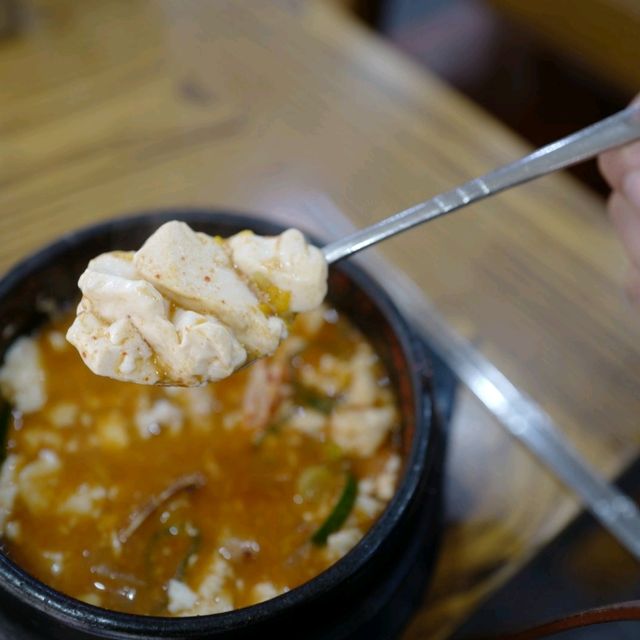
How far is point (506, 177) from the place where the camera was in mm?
950

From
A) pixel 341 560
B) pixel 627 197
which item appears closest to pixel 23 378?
pixel 341 560

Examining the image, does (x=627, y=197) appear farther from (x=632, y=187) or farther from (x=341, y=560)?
(x=341, y=560)

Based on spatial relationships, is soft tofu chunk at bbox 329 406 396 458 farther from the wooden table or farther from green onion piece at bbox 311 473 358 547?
the wooden table

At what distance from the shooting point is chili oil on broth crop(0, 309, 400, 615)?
1040mm

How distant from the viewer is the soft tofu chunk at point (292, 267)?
2.97 feet

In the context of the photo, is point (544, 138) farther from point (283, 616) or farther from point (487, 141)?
point (283, 616)

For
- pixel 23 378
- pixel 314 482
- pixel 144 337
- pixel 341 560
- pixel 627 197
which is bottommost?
pixel 23 378

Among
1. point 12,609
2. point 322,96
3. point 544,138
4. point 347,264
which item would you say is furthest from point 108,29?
point 12,609

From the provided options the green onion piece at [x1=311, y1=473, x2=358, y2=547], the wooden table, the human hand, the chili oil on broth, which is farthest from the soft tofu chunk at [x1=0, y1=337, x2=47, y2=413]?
the human hand

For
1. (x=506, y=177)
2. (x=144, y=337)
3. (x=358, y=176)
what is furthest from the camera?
(x=358, y=176)

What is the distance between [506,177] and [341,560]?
50 cm

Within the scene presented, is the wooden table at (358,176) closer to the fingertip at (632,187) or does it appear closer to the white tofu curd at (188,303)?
the fingertip at (632,187)

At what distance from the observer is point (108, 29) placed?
201cm

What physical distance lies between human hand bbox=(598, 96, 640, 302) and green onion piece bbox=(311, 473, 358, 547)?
55 centimetres
